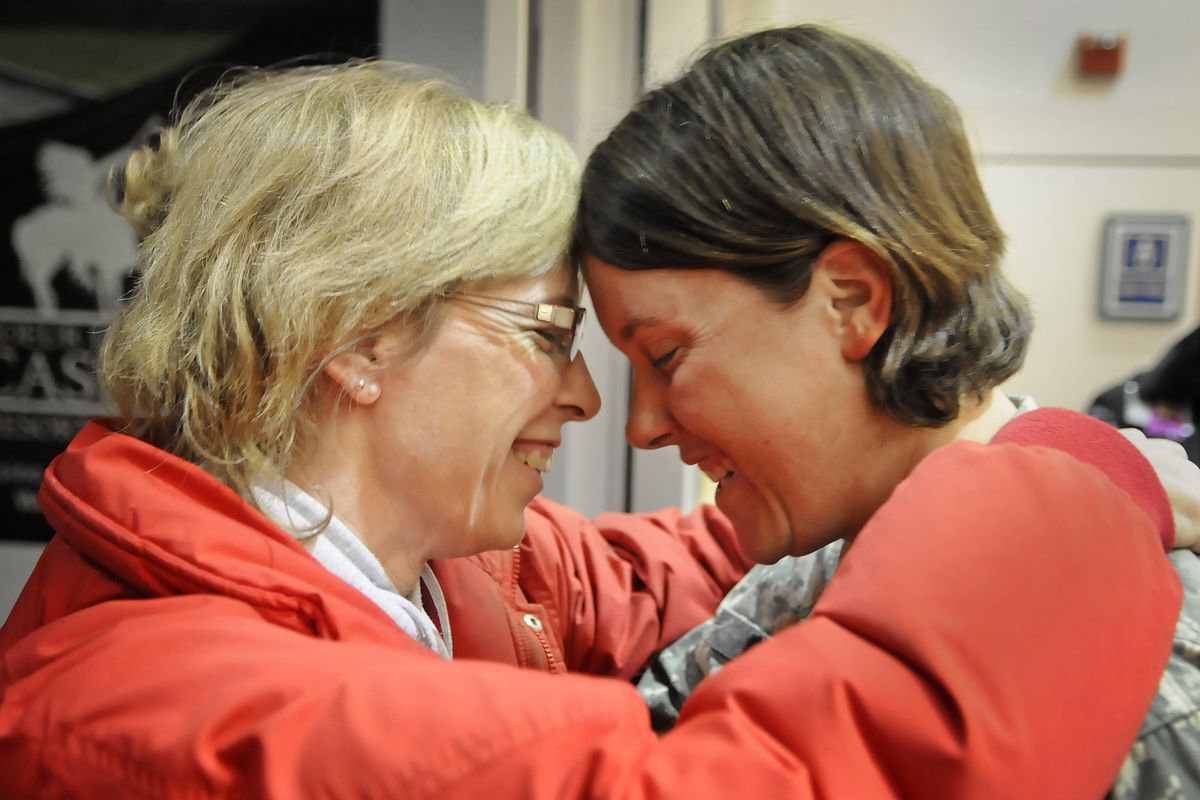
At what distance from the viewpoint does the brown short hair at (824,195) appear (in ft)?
4.02

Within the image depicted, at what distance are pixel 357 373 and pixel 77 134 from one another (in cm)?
120

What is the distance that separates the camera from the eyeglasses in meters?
1.28

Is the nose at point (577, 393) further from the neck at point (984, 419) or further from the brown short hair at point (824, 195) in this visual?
the neck at point (984, 419)

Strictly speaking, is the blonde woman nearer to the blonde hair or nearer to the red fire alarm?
the blonde hair

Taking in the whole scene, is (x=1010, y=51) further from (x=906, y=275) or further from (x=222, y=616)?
(x=222, y=616)

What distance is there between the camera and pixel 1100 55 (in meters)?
1.96

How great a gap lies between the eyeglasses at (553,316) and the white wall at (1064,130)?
2.27ft

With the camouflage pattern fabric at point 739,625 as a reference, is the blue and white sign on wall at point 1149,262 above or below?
above

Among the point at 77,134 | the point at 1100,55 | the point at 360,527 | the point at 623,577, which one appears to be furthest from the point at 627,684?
the point at 77,134

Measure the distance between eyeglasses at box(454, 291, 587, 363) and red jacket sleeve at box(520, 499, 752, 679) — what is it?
0.36 metres

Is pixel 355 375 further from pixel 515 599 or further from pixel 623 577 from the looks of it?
pixel 623 577

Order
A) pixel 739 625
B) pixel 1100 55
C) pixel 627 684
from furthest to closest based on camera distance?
pixel 1100 55, pixel 739 625, pixel 627 684

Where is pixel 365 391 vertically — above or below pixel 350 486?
above

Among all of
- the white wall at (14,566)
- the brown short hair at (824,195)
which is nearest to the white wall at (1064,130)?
the brown short hair at (824,195)
